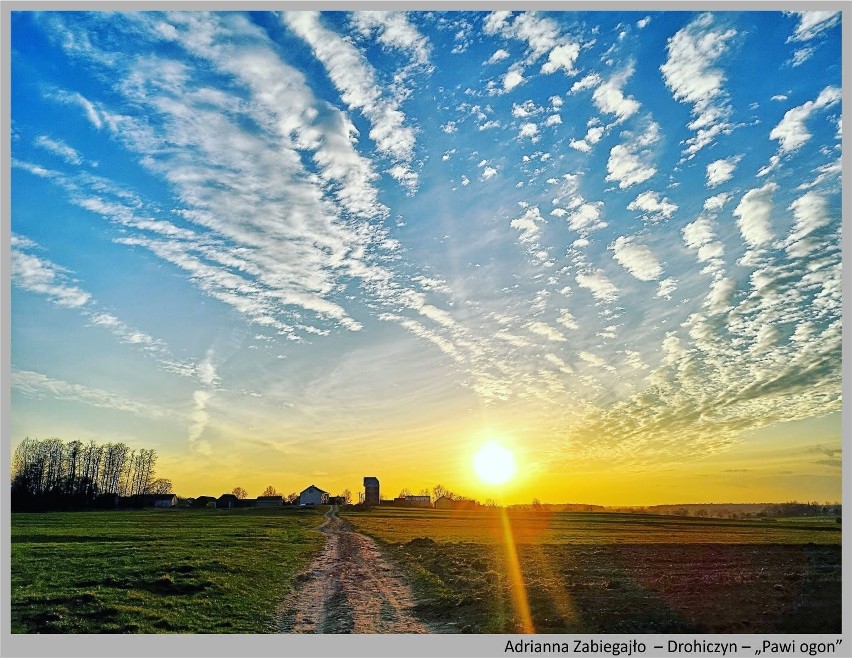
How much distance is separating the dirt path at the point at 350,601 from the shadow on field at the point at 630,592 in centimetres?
112

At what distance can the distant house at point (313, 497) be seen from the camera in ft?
632

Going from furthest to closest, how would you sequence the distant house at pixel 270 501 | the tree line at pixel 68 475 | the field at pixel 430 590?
the distant house at pixel 270 501 < the tree line at pixel 68 475 < the field at pixel 430 590

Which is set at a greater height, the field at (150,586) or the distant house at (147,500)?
the distant house at (147,500)

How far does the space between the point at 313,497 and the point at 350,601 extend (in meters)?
175

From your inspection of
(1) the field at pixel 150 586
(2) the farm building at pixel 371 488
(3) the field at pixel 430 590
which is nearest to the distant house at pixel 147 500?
(2) the farm building at pixel 371 488

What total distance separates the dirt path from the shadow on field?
112 centimetres

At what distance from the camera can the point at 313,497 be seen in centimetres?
19275

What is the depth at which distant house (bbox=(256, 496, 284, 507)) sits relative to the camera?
183350 millimetres

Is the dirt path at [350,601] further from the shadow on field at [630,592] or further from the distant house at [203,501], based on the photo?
the distant house at [203,501]

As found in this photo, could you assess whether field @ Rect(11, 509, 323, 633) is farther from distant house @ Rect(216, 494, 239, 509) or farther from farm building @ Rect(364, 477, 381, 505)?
farm building @ Rect(364, 477, 381, 505)

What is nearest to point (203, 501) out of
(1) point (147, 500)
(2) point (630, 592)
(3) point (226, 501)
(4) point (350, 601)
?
(3) point (226, 501)

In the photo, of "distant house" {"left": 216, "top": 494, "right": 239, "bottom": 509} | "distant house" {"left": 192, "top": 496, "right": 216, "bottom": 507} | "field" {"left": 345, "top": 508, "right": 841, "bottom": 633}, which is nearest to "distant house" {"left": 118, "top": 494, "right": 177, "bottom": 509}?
"distant house" {"left": 192, "top": 496, "right": 216, "bottom": 507}

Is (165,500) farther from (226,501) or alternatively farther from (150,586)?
(150,586)
